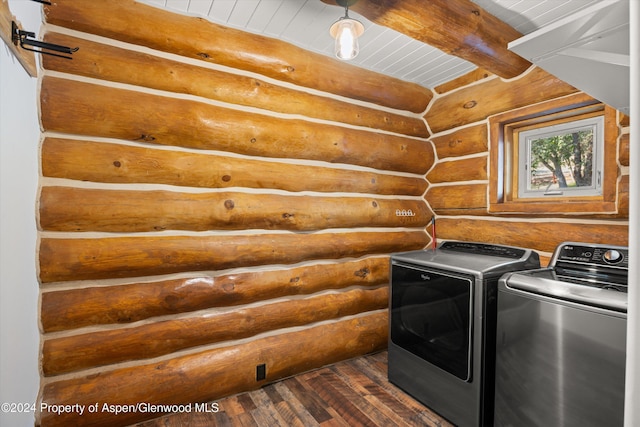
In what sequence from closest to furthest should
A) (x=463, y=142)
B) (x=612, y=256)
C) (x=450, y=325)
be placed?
(x=612, y=256)
(x=450, y=325)
(x=463, y=142)

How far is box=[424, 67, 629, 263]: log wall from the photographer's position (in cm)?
194

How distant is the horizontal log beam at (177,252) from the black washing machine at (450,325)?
0.57 meters

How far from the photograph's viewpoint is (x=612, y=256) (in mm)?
1661

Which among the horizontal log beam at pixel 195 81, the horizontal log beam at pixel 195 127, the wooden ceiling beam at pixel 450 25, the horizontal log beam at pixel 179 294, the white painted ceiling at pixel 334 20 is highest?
the white painted ceiling at pixel 334 20

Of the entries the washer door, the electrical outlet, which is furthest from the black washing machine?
the electrical outlet

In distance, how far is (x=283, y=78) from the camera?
2332 mm

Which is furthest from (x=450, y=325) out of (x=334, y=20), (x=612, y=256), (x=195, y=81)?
(x=195, y=81)

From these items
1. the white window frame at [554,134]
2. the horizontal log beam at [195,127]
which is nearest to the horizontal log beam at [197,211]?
the horizontal log beam at [195,127]

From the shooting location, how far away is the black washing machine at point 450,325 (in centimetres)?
180

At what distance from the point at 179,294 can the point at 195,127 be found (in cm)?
107

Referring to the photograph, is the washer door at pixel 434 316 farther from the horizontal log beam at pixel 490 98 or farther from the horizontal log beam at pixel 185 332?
the horizontal log beam at pixel 490 98

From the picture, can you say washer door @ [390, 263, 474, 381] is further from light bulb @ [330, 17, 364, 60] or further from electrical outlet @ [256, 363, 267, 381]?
light bulb @ [330, 17, 364, 60]

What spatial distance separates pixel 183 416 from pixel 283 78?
2.40 metres

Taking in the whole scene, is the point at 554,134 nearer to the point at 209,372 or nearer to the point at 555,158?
the point at 555,158
